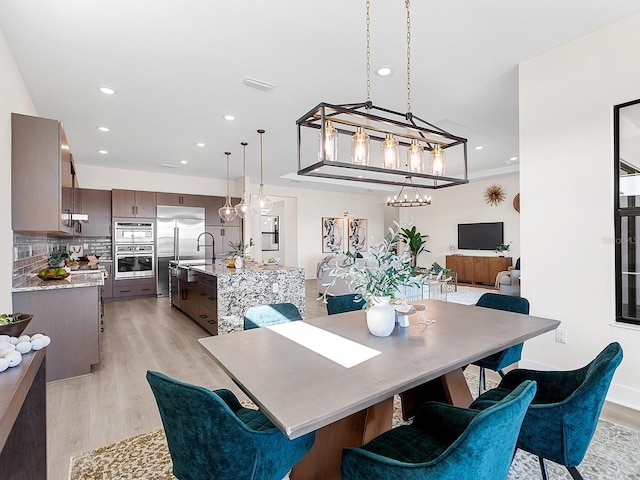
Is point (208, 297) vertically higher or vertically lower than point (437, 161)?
lower

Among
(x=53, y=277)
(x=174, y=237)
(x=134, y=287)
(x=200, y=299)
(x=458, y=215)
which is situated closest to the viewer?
(x=53, y=277)

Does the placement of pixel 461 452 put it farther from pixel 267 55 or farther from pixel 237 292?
pixel 237 292

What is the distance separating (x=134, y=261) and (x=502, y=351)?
22.1 ft

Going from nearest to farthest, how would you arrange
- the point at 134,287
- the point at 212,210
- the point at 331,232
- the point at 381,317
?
1. the point at 381,317
2. the point at 134,287
3. the point at 212,210
4. the point at 331,232

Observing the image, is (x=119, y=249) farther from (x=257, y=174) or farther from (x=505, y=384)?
(x=505, y=384)

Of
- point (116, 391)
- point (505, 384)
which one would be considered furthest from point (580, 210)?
point (116, 391)

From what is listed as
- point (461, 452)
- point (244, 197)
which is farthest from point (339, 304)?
point (244, 197)

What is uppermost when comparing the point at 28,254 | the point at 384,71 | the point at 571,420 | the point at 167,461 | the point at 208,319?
the point at 384,71

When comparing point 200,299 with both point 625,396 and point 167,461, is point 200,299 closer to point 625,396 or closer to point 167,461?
point 167,461

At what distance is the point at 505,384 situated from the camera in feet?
5.86

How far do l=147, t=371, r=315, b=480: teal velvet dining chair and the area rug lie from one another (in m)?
0.86

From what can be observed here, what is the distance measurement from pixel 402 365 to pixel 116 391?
2593 millimetres

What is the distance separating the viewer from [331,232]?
10172 mm

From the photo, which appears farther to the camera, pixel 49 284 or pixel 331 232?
pixel 331 232
